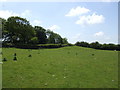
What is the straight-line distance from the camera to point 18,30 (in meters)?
56.0

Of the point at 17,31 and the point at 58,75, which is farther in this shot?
the point at 17,31

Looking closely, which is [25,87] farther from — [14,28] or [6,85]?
[14,28]

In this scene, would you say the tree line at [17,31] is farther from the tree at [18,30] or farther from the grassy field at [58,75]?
the grassy field at [58,75]

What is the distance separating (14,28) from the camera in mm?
54469

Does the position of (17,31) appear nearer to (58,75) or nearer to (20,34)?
(20,34)

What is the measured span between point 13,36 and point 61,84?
55166 mm

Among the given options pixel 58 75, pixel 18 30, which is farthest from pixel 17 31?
pixel 58 75

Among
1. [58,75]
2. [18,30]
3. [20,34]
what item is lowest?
[58,75]

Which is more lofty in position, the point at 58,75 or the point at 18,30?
the point at 18,30

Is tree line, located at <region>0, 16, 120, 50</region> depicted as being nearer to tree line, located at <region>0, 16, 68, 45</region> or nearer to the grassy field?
tree line, located at <region>0, 16, 68, 45</region>

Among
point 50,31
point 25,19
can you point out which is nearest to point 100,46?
point 25,19

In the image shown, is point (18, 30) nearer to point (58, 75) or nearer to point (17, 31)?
point (17, 31)

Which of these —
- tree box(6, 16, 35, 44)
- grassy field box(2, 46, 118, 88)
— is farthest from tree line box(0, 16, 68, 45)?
grassy field box(2, 46, 118, 88)

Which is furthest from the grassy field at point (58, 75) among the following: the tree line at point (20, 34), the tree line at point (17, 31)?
the tree line at point (17, 31)
